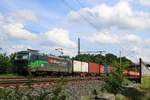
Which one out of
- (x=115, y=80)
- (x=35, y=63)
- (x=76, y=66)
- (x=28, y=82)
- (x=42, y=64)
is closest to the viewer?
(x=28, y=82)

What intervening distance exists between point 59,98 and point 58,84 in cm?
22

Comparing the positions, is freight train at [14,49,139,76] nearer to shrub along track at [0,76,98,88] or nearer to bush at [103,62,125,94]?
shrub along track at [0,76,98,88]

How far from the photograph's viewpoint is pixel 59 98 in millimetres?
5223

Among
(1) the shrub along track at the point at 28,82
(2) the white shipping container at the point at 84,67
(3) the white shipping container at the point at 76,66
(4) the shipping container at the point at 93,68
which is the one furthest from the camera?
(4) the shipping container at the point at 93,68

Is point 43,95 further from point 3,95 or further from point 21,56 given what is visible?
point 21,56

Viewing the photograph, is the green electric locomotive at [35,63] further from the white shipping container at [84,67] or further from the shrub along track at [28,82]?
the white shipping container at [84,67]

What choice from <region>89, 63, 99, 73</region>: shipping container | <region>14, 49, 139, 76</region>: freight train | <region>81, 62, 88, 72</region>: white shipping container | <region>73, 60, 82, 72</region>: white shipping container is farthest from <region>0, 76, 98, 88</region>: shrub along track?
<region>89, 63, 99, 73</region>: shipping container

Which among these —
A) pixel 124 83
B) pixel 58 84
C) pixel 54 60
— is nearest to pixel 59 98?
pixel 58 84

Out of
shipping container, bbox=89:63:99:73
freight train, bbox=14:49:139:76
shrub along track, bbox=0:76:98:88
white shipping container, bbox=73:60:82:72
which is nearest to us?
shrub along track, bbox=0:76:98:88

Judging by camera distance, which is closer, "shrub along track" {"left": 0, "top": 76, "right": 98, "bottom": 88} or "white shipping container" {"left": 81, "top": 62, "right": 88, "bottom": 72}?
"shrub along track" {"left": 0, "top": 76, "right": 98, "bottom": 88}

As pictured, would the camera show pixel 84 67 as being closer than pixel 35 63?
No

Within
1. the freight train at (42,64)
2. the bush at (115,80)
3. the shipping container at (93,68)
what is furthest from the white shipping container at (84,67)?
the bush at (115,80)

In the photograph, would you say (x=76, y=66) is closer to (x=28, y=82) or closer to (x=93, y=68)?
(x=93, y=68)

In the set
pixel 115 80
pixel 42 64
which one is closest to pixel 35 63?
pixel 42 64
